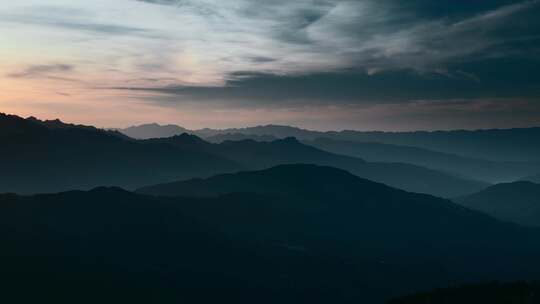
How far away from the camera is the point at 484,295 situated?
143125mm

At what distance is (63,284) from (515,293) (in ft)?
539

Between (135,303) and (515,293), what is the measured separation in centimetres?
13660

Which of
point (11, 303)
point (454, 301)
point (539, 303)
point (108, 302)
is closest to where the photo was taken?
point (539, 303)

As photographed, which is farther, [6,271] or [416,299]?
[6,271]

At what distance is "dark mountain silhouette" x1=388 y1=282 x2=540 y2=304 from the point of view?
134m

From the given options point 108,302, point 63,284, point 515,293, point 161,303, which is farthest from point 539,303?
point 63,284

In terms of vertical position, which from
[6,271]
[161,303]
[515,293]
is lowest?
[161,303]

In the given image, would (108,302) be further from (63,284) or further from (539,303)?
(539,303)

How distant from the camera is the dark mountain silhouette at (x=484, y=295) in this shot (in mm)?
134500

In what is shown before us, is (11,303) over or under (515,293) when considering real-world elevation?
under

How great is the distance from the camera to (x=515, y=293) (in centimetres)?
13812

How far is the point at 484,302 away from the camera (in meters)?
138

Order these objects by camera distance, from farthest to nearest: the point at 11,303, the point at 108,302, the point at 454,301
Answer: the point at 108,302, the point at 11,303, the point at 454,301

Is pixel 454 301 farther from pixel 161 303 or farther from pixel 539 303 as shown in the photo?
pixel 161 303
